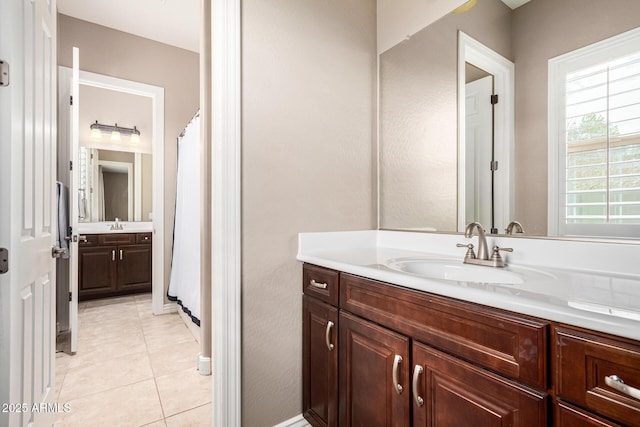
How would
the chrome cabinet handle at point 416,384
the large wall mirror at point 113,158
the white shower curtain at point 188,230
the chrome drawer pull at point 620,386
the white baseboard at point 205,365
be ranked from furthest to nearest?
the large wall mirror at point 113,158 < the white shower curtain at point 188,230 < the white baseboard at point 205,365 < the chrome cabinet handle at point 416,384 < the chrome drawer pull at point 620,386

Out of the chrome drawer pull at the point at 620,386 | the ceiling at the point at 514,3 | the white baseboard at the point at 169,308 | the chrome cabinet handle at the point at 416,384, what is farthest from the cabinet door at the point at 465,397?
the white baseboard at the point at 169,308

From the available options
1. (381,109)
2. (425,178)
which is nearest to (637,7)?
(425,178)

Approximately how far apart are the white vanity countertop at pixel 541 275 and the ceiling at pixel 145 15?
8.77 feet

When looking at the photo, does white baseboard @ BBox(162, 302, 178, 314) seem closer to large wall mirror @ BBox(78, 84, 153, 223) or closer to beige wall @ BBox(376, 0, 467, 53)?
large wall mirror @ BBox(78, 84, 153, 223)

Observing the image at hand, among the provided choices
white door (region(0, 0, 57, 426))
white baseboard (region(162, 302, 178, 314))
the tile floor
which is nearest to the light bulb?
the tile floor

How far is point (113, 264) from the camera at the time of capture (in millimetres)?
3650

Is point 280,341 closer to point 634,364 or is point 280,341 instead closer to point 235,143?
point 235,143

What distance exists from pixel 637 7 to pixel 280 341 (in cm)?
176

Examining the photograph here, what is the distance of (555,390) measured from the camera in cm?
62

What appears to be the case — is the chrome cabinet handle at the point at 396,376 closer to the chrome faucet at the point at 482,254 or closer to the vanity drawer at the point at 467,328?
the vanity drawer at the point at 467,328

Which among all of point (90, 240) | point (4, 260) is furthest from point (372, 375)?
point (90, 240)

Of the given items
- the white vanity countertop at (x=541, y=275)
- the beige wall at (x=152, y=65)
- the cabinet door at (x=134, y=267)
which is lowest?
the cabinet door at (x=134, y=267)

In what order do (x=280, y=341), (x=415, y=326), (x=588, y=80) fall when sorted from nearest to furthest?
(x=415, y=326) < (x=588, y=80) < (x=280, y=341)

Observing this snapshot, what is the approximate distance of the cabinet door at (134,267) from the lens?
371cm
